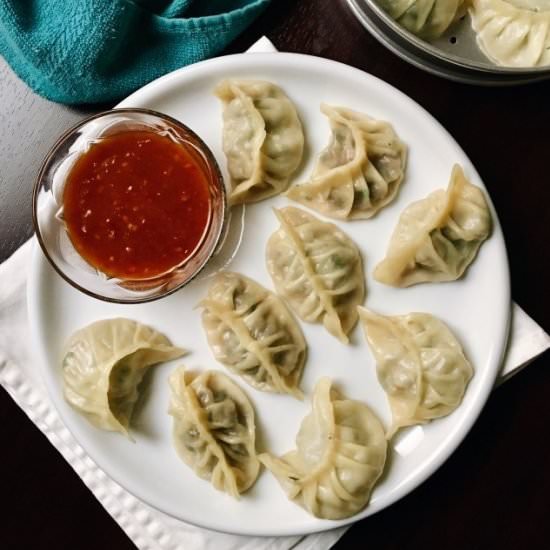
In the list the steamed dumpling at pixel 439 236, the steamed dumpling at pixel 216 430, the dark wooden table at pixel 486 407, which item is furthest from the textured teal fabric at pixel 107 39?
the steamed dumpling at pixel 216 430

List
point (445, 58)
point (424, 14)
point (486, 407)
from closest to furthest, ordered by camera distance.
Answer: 1. point (445, 58)
2. point (424, 14)
3. point (486, 407)

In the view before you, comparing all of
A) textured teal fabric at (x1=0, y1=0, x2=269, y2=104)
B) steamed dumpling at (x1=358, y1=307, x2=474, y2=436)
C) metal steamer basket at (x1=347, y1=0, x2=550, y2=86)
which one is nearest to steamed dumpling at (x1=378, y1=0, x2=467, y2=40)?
metal steamer basket at (x1=347, y1=0, x2=550, y2=86)

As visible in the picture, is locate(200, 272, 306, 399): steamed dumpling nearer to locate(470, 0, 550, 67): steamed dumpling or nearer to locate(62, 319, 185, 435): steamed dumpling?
locate(62, 319, 185, 435): steamed dumpling

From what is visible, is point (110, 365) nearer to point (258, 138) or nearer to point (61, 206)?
point (61, 206)

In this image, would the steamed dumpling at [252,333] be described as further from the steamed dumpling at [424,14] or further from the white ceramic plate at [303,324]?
the steamed dumpling at [424,14]

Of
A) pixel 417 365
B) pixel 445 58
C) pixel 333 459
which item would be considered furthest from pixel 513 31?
pixel 333 459
